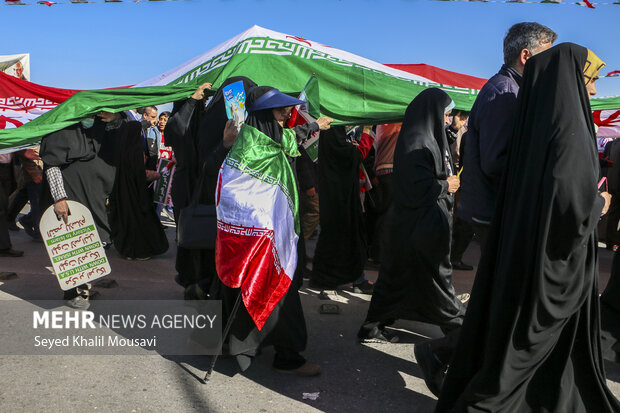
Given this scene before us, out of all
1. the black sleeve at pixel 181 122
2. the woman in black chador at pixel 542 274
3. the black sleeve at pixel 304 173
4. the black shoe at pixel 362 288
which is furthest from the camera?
the black sleeve at pixel 304 173

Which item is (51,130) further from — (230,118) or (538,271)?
(538,271)

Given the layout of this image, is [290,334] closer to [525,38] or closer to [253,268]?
[253,268]

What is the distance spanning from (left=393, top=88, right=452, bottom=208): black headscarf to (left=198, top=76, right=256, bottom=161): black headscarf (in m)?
1.23

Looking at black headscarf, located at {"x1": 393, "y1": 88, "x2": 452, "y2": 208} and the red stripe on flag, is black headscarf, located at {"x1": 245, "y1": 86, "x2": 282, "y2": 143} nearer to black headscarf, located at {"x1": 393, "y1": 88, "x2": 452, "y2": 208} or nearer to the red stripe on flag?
the red stripe on flag

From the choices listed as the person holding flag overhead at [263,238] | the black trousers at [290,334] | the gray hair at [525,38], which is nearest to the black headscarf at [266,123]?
the person holding flag overhead at [263,238]

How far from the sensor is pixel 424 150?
378cm

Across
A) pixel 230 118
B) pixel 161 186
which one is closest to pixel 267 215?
pixel 230 118

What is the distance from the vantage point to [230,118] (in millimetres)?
3908

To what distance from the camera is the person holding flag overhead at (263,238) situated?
337 centimetres

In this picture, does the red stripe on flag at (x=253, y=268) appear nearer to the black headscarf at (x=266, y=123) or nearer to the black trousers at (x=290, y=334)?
the black trousers at (x=290, y=334)

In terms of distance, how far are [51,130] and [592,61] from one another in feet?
12.8

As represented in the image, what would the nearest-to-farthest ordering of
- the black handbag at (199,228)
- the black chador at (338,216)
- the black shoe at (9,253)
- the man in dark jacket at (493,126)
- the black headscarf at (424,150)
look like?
the man in dark jacket at (493,126) → the black handbag at (199,228) → the black headscarf at (424,150) → the black chador at (338,216) → the black shoe at (9,253)

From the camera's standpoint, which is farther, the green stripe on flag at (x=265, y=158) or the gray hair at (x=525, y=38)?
the green stripe on flag at (x=265, y=158)

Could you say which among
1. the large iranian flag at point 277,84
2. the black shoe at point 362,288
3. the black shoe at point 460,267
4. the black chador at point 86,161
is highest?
the large iranian flag at point 277,84
